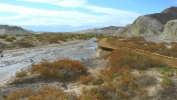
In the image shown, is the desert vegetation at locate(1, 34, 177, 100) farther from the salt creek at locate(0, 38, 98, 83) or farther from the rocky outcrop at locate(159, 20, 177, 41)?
the rocky outcrop at locate(159, 20, 177, 41)

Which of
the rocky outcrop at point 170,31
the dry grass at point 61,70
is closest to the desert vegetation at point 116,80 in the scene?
the dry grass at point 61,70

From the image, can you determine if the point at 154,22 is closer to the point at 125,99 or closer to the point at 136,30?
the point at 136,30

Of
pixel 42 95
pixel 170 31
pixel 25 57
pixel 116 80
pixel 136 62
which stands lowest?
pixel 25 57

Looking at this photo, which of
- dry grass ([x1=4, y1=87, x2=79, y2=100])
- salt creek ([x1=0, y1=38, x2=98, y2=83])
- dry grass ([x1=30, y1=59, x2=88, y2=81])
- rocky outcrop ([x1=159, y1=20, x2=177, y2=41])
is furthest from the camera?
rocky outcrop ([x1=159, y1=20, x2=177, y2=41])

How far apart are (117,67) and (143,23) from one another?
81.4m

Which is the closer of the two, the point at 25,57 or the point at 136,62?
the point at 136,62

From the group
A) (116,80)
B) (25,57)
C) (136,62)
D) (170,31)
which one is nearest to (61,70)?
(116,80)

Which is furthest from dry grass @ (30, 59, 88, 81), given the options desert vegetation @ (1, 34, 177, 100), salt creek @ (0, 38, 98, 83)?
salt creek @ (0, 38, 98, 83)

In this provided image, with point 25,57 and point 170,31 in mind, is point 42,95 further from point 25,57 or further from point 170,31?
point 170,31

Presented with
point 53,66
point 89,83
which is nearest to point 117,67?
point 89,83

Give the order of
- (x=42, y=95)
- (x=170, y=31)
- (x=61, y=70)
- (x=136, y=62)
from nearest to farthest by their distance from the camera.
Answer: (x=42, y=95), (x=136, y=62), (x=61, y=70), (x=170, y=31)

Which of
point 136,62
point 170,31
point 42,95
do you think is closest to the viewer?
point 42,95

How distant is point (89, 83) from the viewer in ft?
46.3

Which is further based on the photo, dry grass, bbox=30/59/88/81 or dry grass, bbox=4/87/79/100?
dry grass, bbox=30/59/88/81
